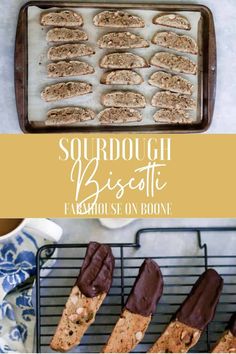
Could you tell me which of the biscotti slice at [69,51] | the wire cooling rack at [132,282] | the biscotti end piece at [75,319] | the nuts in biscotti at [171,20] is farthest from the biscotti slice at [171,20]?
the biscotti end piece at [75,319]

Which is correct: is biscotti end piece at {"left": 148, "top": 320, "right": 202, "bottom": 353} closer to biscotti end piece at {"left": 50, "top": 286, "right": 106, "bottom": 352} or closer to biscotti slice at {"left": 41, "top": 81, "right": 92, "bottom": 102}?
biscotti end piece at {"left": 50, "top": 286, "right": 106, "bottom": 352}

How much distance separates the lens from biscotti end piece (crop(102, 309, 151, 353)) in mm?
856

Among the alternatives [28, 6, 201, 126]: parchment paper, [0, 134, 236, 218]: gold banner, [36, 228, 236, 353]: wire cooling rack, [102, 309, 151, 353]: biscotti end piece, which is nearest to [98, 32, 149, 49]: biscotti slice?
[28, 6, 201, 126]: parchment paper

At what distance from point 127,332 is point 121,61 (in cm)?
39

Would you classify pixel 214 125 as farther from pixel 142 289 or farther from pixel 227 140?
pixel 142 289

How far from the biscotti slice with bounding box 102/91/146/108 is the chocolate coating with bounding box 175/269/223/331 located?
0.27 metres

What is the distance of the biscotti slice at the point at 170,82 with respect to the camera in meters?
0.97

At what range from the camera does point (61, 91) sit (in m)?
0.96

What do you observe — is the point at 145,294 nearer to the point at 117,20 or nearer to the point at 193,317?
the point at 193,317

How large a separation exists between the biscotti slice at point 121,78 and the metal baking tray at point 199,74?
0.21 ft

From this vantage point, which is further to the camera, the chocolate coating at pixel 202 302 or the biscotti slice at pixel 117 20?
the biscotti slice at pixel 117 20

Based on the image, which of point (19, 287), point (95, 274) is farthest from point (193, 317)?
point (19, 287)

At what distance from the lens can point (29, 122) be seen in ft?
3.13

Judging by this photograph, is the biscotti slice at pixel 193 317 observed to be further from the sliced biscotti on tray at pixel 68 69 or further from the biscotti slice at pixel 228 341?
the sliced biscotti on tray at pixel 68 69
